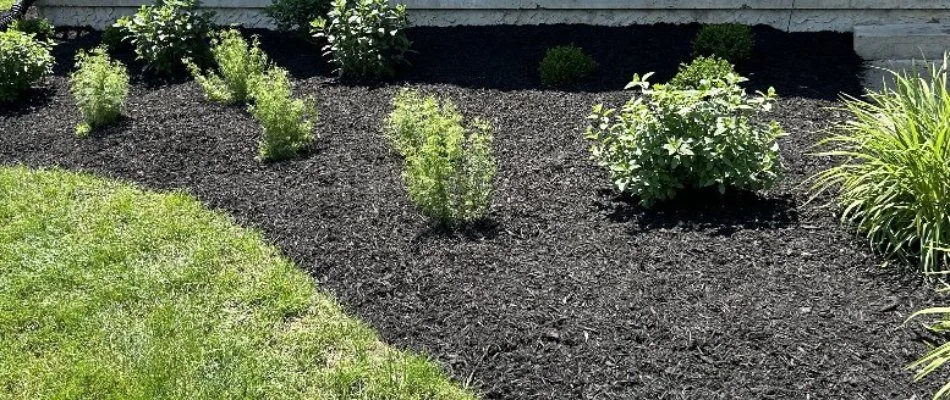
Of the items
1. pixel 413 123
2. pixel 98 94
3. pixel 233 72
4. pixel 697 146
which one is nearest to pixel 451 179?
pixel 413 123

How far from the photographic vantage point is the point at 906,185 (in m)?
4.36

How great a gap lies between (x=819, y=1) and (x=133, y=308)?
19.8 feet

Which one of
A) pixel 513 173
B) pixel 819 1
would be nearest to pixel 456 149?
pixel 513 173

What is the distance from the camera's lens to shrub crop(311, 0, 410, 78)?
7555 mm

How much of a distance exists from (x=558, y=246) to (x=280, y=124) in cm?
219

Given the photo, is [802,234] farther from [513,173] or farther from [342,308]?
[342,308]

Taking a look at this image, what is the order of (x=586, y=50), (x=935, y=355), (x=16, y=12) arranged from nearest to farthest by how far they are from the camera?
(x=935, y=355)
(x=586, y=50)
(x=16, y=12)

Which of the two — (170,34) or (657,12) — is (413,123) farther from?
(657,12)

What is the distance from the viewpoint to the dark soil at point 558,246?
3.81m

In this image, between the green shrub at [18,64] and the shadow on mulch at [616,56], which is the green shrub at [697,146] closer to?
the shadow on mulch at [616,56]

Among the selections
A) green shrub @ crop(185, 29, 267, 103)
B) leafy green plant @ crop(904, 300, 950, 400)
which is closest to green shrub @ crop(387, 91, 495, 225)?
leafy green plant @ crop(904, 300, 950, 400)

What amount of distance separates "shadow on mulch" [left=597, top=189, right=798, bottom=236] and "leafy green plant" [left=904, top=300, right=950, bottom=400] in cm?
107

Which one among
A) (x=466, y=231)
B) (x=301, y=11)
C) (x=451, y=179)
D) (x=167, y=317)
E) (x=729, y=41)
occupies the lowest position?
(x=167, y=317)

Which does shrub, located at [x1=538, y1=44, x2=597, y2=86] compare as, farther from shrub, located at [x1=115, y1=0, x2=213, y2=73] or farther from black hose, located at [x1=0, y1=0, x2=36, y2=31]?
black hose, located at [x1=0, y1=0, x2=36, y2=31]
